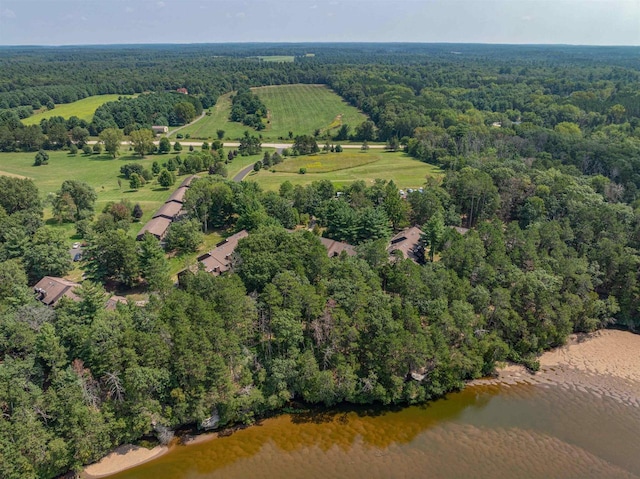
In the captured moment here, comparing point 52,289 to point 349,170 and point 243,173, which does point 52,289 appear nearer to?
point 243,173

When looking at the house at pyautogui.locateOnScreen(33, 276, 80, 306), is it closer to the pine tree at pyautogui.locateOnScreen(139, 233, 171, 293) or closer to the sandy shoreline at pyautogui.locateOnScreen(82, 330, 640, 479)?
the pine tree at pyautogui.locateOnScreen(139, 233, 171, 293)

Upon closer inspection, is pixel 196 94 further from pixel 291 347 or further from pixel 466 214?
pixel 291 347

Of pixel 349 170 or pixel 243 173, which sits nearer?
A: pixel 243 173

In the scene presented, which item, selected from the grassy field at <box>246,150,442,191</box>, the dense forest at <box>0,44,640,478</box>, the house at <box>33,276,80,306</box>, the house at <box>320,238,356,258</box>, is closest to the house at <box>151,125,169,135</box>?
the grassy field at <box>246,150,442,191</box>

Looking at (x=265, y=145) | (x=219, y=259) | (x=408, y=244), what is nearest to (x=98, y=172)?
(x=265, y=145)

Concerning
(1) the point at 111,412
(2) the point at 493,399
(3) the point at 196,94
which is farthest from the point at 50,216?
(3) the point at 196,94

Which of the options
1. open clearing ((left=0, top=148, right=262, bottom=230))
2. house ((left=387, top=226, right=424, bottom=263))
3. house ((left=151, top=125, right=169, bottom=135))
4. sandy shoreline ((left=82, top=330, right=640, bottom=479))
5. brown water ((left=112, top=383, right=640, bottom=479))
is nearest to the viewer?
brown water ((left=112, top=383, right=640, bottom=479))

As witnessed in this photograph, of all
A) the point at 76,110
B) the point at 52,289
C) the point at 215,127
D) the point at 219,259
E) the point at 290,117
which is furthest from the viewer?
the point at 290,117
